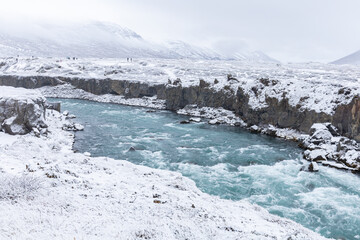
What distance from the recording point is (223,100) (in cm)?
5347

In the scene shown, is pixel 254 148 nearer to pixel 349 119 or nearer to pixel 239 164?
pixel 239 164

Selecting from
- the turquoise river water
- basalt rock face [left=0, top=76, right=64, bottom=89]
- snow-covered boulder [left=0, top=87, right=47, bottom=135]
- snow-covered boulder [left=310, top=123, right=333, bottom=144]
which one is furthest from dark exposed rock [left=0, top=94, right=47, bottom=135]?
basalt rock face [left=0, top=76, right=64, bottom=89]

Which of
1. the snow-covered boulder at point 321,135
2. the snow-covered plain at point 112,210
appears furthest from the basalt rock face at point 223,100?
the snow-covered plain at point 112,210

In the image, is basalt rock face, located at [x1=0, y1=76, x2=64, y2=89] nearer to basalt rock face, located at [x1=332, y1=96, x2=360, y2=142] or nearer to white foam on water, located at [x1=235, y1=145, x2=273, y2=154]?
white foam on water, located at [x1=235, y1=145, x2=273, y2=154]

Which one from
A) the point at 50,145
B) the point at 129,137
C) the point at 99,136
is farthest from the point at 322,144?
the point at 50,145

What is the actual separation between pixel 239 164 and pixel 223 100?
28.0 meters

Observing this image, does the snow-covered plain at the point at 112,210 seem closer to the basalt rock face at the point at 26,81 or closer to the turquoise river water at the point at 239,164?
the turquoise river water at the point at 239,164

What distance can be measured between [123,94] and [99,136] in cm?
3692

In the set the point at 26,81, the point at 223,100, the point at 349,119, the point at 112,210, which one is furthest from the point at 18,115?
the point at 26,81

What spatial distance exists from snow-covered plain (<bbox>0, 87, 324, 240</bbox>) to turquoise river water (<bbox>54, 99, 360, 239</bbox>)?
4946 mm

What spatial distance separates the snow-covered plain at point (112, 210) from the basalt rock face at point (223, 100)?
2667 centimetres

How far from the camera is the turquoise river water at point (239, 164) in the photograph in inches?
709

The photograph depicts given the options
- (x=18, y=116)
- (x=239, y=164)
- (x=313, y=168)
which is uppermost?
(x=18, y=116)

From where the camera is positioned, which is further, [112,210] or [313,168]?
[313,168]
